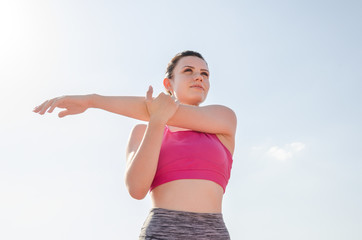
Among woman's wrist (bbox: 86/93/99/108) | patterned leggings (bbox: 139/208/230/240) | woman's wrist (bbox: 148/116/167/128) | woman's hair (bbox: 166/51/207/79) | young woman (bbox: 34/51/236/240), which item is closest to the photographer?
patterned leggings (bbox: 139/208/230/240)

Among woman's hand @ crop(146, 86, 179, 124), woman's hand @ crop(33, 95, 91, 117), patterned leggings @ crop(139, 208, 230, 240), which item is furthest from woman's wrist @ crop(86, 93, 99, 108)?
patterned leggings @ crop(139, 208, 230, 240)

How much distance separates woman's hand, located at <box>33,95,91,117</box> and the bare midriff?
3.71ft

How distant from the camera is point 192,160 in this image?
3.91 m

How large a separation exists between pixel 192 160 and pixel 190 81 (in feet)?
4.24

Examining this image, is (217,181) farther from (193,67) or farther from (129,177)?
(193,67)

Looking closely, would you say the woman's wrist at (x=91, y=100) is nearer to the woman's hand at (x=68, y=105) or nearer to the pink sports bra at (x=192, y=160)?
the woman's hand at (x=68, y=105)

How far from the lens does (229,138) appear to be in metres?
4.57

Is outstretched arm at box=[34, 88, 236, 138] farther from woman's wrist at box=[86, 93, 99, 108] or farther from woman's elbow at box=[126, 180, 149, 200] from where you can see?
woman's elbow at box=[126, 180, 149, 200]

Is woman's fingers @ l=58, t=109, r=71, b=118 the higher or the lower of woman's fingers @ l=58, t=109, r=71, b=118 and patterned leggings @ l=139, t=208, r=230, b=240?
the higher

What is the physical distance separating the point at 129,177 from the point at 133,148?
522 millimetres

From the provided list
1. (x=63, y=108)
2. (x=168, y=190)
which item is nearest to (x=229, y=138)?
(x=168, y=190)

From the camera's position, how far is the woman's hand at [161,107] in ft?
12.7

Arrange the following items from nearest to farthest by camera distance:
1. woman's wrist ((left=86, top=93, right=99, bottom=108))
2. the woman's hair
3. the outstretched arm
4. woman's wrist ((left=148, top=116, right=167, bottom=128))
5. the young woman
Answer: the young woman
woman's wrist ((left=148, top=116, right=167, bottom=128))
the outstretched arm
woman's wrist ((left=86, top=93, right=99, bottom=108))
the woman's hair

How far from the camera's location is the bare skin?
12.3 ft
